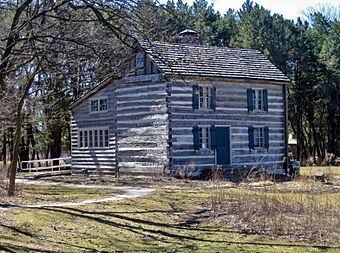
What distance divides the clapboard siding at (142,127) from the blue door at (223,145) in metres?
3.13

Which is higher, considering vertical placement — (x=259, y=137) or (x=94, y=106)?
(x=94, y=106)

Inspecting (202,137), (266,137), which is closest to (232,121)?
(202,137)

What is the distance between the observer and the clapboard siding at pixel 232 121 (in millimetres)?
30422

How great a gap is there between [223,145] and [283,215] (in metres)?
15.3

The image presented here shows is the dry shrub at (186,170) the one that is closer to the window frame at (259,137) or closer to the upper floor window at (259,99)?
the window frame at (259,137)

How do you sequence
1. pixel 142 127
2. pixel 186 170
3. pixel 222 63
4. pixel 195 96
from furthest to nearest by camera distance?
pixel 222 63
pixel 142 127
pixel 195 96
pixel 186 170

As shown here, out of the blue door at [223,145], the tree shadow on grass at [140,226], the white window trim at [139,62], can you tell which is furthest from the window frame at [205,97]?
the tree shadow on grass at [140,226]

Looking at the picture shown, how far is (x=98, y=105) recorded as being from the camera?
1379 inches

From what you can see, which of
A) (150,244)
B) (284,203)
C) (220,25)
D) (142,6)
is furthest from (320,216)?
(220,25)

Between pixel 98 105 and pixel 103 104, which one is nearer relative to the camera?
pixel 103 104

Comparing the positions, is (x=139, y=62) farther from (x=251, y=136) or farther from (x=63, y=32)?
(x=63, y=32)

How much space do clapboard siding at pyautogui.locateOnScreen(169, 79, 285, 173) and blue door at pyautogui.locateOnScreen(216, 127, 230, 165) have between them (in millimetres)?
277

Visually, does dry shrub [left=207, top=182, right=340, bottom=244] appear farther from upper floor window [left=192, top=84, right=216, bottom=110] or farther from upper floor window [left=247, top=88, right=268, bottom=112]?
upper floor window [left=247, top=88, right=268, bottom=112]

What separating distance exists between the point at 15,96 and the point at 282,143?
53.3 feet
